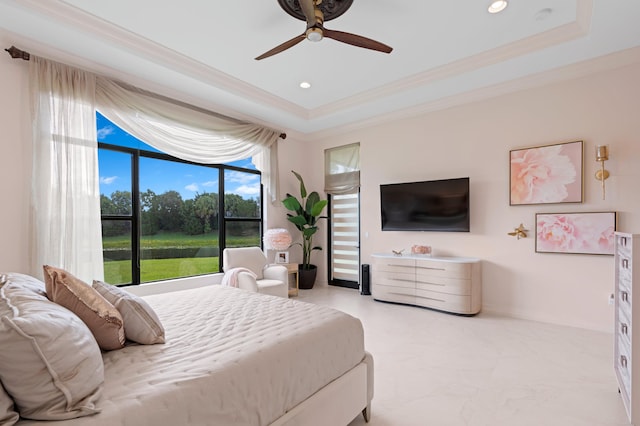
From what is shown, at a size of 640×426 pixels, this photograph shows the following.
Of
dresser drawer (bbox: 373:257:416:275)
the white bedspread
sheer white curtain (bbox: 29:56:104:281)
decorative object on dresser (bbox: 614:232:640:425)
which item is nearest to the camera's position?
the white bedspread

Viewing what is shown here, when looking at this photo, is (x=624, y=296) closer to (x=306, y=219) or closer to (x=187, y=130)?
(x=306, y=219)

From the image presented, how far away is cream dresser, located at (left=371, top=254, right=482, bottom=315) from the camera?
382cm

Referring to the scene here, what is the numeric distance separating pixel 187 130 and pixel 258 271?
2.18 meters

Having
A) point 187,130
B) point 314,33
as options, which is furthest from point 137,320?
point 187,130

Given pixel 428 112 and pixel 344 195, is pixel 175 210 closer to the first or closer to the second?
pixel 344 195

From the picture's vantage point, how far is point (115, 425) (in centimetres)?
91

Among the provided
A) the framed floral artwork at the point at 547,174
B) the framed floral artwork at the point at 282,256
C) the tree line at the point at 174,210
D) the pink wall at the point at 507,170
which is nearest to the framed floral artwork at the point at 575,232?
the pink wall at the point at 507,170

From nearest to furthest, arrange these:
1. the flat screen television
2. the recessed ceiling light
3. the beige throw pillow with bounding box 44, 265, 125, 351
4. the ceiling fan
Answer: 1. the beige throw pillow with bounding box 44, 265, 125, 351
2. the ceiling fan
3. the recessed ceiling light
4. the flat screen television

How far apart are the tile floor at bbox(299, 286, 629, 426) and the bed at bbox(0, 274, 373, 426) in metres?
0.49

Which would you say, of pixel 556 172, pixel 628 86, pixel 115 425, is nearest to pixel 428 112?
pixel 556 172

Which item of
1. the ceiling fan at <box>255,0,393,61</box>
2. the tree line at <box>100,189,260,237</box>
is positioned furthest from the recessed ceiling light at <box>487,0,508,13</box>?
the tree line at <box>100,189,260,237</box>

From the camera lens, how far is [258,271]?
4.46 metres

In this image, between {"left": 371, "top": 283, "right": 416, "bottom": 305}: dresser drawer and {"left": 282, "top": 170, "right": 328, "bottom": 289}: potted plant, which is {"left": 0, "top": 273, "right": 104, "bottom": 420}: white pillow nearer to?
{"left": 371, "top": 283, "right": 416, "bottom": 305}: dresser drawer

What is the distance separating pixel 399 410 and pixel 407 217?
9.89 feet
